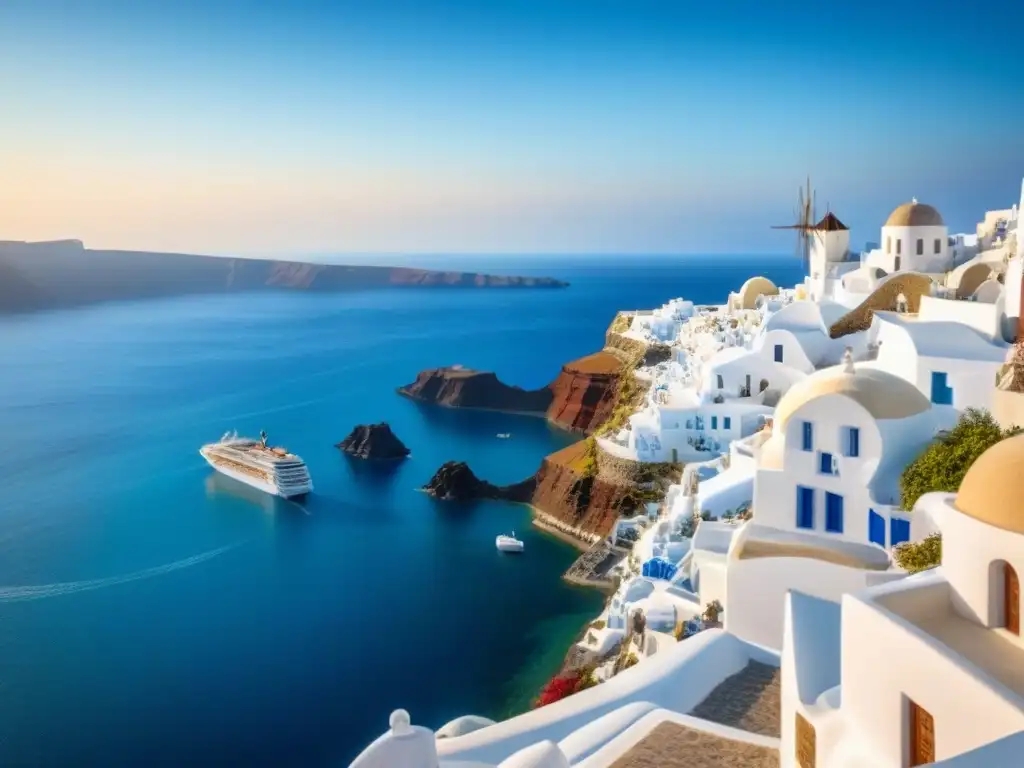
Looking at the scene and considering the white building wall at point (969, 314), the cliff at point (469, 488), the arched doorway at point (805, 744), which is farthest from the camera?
the cliff at point (469, 488)

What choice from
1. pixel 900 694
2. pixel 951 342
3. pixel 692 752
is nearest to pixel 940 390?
pixel 951 342

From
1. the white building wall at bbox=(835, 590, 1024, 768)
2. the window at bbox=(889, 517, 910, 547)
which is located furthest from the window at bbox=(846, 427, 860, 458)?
the white building wall at bbox=(835, 590, 1024, 768)

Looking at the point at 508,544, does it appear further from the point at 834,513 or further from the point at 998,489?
the point at 998,489

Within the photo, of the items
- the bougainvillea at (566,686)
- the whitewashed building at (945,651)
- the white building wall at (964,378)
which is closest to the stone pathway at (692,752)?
the whitewashed building at (945,651)

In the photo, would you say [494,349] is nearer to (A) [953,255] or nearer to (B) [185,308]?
(A) [953,255]

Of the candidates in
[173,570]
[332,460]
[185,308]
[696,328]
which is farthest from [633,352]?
[185,308]

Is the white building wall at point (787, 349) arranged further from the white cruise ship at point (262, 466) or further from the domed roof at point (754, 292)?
the white cruise ship at point (262, 466)
